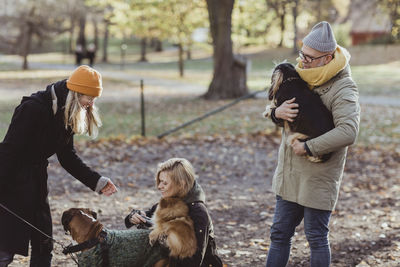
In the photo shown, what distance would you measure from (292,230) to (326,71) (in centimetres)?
112

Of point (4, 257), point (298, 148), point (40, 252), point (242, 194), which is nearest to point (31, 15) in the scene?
point (242, 194)

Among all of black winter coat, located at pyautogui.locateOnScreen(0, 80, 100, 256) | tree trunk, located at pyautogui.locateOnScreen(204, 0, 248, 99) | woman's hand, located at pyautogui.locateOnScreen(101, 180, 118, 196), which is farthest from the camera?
tree trunk, located at pyautogui.locateOnScreen(204, 0, 248, 99)

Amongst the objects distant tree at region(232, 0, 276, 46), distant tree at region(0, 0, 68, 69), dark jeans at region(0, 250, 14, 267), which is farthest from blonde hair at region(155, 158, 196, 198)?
distant tree at region(0, 0, 68, 69)

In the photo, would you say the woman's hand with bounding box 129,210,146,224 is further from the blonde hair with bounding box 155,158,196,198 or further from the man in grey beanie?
the man in grey beanie

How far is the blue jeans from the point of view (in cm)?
326

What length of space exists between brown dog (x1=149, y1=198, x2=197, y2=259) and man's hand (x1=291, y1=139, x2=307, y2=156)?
78 centimetres

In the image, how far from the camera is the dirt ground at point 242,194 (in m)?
4.77

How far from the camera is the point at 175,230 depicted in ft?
10.2

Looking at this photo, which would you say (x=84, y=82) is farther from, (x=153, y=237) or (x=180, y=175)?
(x=153, y=237)

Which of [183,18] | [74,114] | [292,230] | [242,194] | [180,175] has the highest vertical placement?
[183,18]

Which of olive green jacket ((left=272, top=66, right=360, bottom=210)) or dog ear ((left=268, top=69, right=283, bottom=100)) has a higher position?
dog ear ((left=268, top=69, right=283, bottom=100))

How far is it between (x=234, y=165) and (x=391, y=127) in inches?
211

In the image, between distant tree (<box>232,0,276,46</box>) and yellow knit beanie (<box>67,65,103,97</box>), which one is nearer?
yellow knit beanie (<box>67,65,103,97</box>)

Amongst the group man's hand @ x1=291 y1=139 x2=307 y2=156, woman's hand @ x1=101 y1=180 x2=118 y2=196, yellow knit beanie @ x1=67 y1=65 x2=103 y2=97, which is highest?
yellow knit beanie @ x1=67 y1=65 x2=103 y2=97
